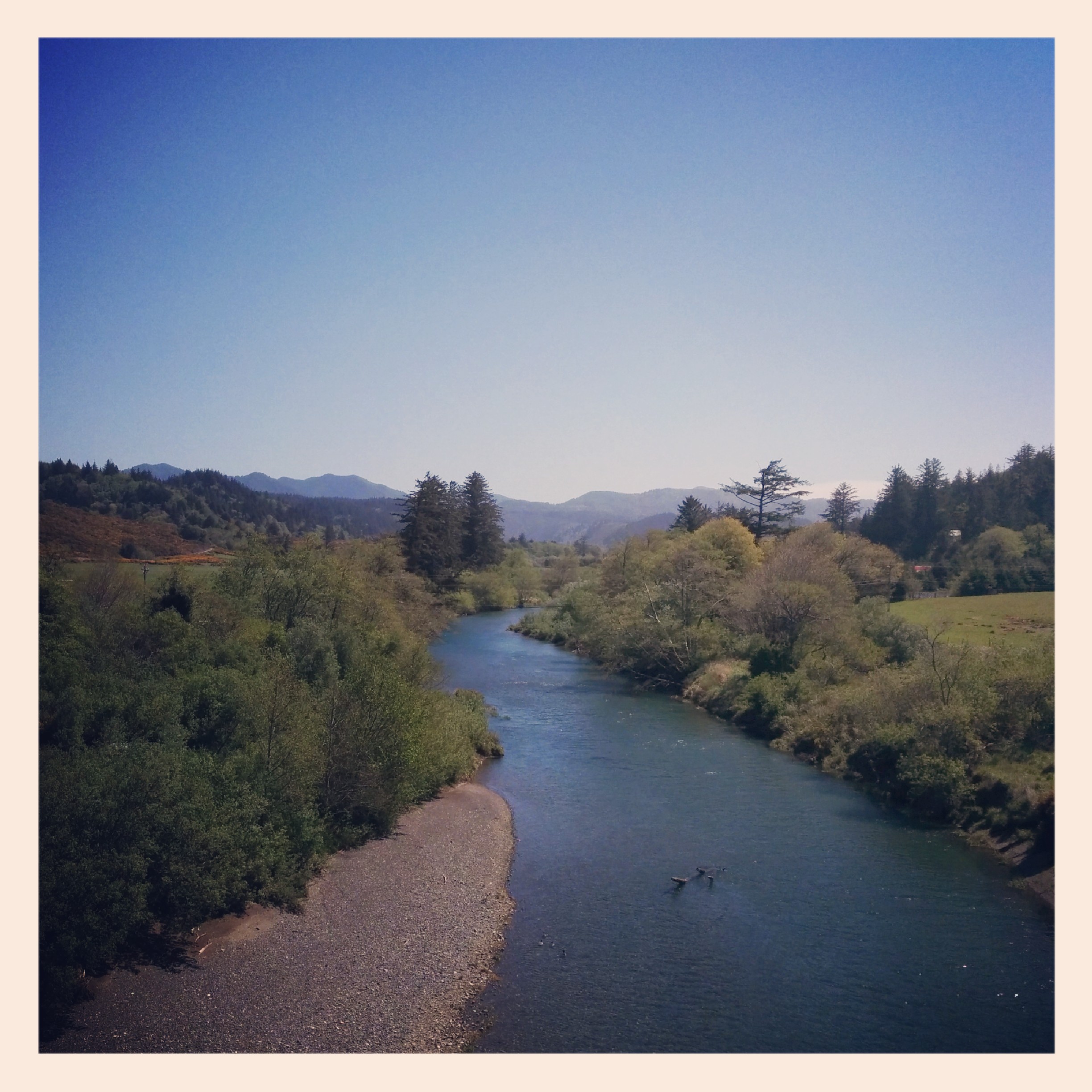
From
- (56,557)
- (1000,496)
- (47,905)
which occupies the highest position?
(1000,496)

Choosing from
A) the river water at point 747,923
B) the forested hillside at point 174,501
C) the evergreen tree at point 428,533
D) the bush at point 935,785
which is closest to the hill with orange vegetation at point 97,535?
the forested hillside at point 174,501

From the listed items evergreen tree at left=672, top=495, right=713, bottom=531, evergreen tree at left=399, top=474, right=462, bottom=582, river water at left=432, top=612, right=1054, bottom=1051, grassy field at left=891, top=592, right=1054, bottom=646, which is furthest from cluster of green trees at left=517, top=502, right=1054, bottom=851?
evergreen tree at left=399, top=474, right=462, bottom=582

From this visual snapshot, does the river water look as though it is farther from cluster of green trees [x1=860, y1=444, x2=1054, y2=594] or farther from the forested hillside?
cluster of green trees [x1=860, y1=444, x2=1054, y2=594]

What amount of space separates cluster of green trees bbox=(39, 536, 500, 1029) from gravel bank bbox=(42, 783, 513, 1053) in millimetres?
756

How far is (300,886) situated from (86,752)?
5438mm

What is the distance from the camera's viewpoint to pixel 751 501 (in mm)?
67750

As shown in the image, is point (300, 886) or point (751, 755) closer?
point (300, 886)

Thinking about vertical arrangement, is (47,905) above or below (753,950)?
above

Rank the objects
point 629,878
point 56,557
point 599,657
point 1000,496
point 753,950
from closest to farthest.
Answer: point 753,950 → point 629,878 → point 56,557 → point 599,657 → point 1000,496

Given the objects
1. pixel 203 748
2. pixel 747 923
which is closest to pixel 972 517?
pixel 747 923

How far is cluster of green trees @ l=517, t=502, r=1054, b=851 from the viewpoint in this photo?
77.9 ft

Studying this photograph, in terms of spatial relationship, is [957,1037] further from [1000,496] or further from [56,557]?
[1000,496]

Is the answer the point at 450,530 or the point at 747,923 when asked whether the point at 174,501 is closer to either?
the point at 747,923

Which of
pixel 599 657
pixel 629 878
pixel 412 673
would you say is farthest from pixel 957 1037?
pixel 599 657
